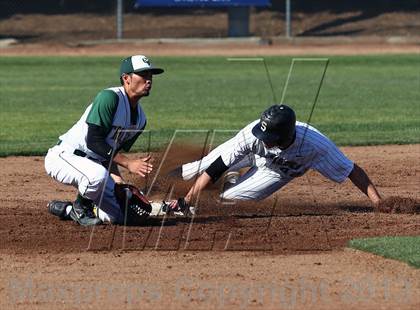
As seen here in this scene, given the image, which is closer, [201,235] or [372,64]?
[201,235]

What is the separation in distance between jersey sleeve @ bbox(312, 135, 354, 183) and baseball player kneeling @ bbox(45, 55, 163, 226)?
5.26 feet

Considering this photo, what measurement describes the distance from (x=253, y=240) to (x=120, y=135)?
4.80ft

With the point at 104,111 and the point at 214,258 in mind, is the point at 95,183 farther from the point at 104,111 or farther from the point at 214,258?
the point at 214,258

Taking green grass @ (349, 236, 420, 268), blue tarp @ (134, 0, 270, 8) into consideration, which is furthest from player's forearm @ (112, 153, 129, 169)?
blue tarp @ (134, 0, 270, 8)

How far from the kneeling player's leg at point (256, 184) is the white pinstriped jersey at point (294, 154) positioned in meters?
0.05

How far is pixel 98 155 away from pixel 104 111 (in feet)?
1.46

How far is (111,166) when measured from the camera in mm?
9086

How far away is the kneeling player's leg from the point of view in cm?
945

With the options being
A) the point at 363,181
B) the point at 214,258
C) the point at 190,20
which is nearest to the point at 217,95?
the point at 363,181

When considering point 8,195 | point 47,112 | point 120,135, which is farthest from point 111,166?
point 47,112

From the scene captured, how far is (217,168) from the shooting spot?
897 cm

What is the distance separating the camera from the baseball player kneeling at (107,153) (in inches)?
333

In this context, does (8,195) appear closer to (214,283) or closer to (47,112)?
(214,283)

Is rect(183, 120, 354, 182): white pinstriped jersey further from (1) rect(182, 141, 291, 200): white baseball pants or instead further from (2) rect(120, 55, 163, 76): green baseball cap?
(2) rect(120, 55, 163, 76): green baseball cap
